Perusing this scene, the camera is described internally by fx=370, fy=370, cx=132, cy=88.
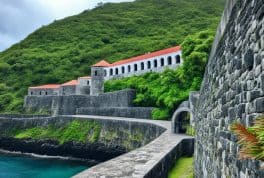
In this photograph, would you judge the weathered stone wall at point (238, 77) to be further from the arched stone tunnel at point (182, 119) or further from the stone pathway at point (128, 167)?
the arched stone tunnel at point (182, 119)

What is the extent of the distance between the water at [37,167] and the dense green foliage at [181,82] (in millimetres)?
8840

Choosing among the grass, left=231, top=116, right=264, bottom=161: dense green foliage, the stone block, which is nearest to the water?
the grass

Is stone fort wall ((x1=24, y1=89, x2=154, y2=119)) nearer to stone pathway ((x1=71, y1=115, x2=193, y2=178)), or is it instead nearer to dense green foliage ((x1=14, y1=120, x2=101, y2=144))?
dense green foliage ((x1=14, y1=120, x2=101, y2=144))

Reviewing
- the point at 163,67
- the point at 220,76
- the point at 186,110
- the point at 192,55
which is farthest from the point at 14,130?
the point at 220,76

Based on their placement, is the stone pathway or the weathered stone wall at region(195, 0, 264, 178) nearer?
the weathered stone wall at region(195, 0, 264, 178)

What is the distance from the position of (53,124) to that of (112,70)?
15969mm

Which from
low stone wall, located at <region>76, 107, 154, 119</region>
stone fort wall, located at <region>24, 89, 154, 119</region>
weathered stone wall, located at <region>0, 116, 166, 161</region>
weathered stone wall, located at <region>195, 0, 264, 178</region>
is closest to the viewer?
weathered stone wall, located at <region>195, 0, 264, 178</region>

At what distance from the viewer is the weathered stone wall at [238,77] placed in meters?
3.19

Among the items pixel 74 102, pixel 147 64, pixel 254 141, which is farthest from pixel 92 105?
pixel 254 141

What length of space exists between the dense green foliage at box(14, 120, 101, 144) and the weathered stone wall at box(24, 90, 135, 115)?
5806mm

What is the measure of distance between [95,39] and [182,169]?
7589cm

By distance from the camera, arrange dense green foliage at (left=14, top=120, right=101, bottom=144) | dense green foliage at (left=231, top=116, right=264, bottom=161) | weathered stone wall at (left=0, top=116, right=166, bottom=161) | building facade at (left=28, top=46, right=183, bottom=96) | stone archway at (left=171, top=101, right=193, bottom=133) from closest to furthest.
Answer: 1. dense green foliage at (left=231, top=116, right=264, bottom=161)
2. stone archway at (left=171, top=101, right=193, bottom=133)
3. weathered stone wall at (left=0, top=116, right=166, bottom=161)
4. dense green foliage at (left=14, top=120, right=101, bottom=144)
5. building facade at (left=28, top=46, right=183, bottom=96)

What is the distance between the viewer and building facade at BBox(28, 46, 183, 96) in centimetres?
4194

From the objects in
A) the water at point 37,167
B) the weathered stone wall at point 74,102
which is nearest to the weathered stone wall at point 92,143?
the water at point 37,167
